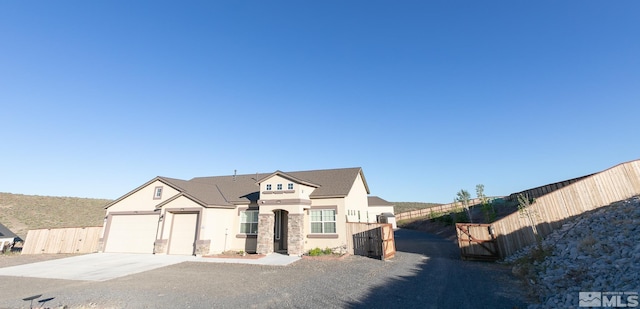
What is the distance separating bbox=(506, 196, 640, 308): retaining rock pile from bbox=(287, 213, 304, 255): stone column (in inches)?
509

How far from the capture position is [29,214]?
4150 cm

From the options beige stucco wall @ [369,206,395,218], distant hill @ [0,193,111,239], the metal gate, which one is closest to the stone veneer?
the metal gate

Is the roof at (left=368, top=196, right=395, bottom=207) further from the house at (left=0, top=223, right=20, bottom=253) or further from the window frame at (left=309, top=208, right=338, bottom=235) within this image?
the house at (left=0, top=223, right=20, bottom=253)

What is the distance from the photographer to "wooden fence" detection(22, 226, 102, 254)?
70.2 ft

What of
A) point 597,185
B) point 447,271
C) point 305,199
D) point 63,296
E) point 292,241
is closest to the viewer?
point 63,296

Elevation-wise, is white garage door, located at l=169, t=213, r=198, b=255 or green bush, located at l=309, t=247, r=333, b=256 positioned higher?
white garage door, located at l=169, t=213, r=198, b=255

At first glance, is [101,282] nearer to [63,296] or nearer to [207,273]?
[63,296]

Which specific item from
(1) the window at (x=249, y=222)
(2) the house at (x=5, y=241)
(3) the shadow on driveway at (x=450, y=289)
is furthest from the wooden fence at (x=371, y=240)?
(2) the house at (x=5, y=241)

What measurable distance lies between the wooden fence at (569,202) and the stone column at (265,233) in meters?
15.5

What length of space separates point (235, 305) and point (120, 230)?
19.7m

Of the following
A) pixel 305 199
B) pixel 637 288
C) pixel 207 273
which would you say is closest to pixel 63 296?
pixel 207 273

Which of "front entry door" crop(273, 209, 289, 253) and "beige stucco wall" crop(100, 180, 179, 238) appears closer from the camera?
"front entry door" crop(273, 209, 289, 253)

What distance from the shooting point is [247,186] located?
2470 cm

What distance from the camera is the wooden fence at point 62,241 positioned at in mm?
21391
